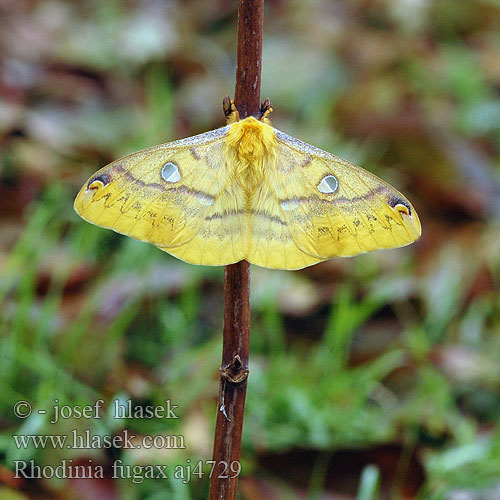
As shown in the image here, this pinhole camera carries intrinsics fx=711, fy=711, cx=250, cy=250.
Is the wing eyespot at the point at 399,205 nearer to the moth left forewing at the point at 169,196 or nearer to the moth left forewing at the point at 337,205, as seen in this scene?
the moth left forewing at the point at 337,205

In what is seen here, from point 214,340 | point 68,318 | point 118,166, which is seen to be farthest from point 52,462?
point 118,166

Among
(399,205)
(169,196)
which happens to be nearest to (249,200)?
(169,196)

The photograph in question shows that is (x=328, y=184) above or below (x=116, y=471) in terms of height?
above

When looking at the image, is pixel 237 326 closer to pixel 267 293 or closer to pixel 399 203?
pixel 399 203

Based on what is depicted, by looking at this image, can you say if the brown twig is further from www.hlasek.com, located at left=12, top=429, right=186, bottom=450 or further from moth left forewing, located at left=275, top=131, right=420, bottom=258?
www.hlasek.com, located at left=12, top=429, right=186, bottom=450

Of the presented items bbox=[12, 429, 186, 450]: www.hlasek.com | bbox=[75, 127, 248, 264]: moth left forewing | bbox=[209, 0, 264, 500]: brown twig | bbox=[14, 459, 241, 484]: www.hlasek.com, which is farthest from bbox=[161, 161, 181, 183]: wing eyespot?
bbox=[12, 429, 186, 450]: www.hlasek.com

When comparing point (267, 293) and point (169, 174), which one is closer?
point (169, 174)
